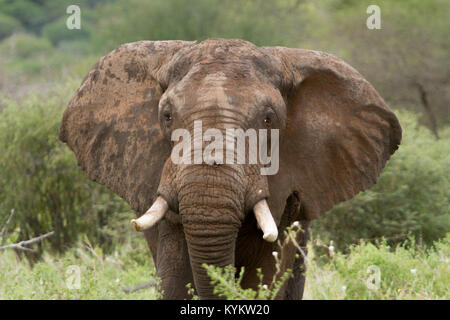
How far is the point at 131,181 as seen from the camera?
5625 millimetres

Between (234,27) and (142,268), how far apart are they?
11977mm

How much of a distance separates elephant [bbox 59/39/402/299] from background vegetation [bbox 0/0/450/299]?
1.57 ft

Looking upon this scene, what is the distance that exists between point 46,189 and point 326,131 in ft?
18.5

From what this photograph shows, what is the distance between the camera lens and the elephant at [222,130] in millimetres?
4805

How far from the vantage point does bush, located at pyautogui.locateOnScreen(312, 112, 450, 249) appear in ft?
31.3

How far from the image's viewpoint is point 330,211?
387 inches

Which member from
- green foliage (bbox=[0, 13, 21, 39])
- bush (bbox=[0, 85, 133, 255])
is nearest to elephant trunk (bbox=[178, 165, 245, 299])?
bush (bbox=[0, 85, 133, 255])

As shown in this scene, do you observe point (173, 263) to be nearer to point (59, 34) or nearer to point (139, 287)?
point (139, 287)

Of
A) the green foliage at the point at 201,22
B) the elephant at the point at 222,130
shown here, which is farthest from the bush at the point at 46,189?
the green foliage at the point at 201,22

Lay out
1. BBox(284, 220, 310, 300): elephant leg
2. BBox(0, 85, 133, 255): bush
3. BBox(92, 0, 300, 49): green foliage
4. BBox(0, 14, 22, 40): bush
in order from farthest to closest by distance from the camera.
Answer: BBox(0, 14, 22, 40): bush
BBox(92, 0, 300, 49): green foliage
BBox(0, 85, 133, 255): bush
BBox(284, 220, 310, 300): elephant leg

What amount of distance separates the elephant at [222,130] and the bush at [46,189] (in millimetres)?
4388

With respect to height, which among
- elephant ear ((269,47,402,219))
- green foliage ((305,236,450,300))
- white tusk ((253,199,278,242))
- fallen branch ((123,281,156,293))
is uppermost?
elephant ear ((269,47,402,219))

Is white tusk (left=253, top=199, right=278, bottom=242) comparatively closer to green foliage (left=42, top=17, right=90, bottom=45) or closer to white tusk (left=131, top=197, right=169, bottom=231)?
white tusk (left=131, top=197, right=169, bottom=231)

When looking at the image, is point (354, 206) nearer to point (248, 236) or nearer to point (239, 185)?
point (248, 236)
